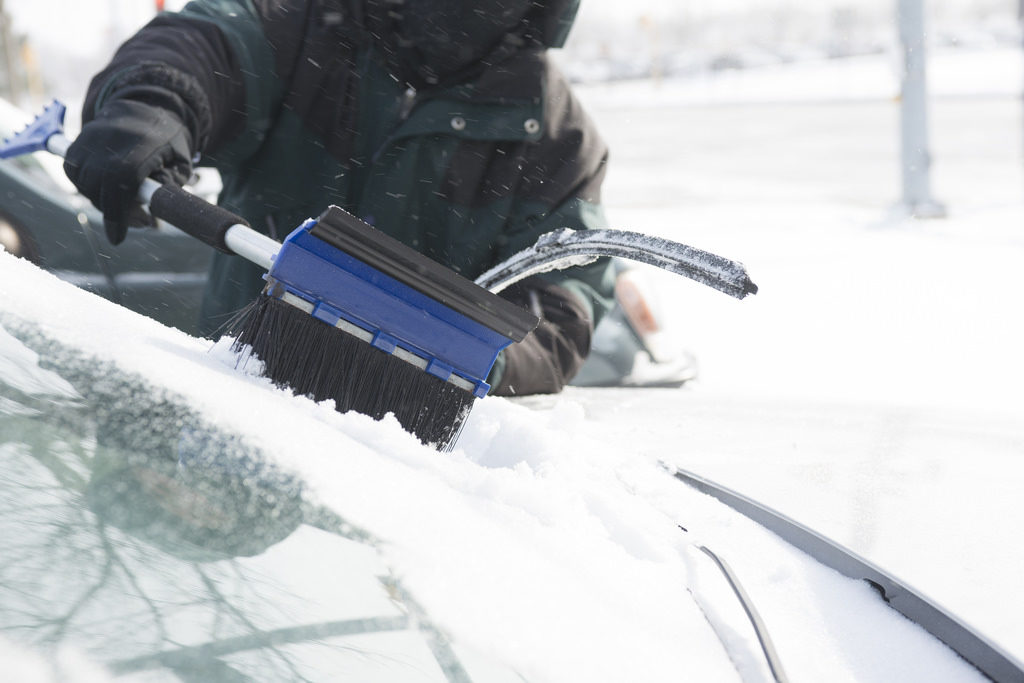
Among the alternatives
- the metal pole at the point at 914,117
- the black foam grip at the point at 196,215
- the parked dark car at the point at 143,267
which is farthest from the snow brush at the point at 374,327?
the metal pole at the point at 914,117

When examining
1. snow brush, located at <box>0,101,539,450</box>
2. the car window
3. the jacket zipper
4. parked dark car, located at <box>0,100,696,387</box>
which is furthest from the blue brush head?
parked dark car, located at <box>0,100,696,387</box>

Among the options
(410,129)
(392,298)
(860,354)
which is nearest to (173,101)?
(410,129)

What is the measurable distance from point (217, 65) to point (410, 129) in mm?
490

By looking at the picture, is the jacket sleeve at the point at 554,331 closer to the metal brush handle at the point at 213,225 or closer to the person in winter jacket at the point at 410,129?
the person in winter jacket at the point at 410,129

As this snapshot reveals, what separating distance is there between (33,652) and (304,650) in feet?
0.64

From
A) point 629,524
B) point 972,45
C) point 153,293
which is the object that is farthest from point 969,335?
point 972,45

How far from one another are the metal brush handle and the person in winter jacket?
639mm

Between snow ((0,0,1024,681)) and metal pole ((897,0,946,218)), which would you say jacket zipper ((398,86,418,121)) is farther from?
metal pole ((897,0,946,218))

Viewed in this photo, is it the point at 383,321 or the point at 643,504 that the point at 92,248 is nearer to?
the point at 383,321

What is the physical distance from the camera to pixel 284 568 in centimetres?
80

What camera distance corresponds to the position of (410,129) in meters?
2.42

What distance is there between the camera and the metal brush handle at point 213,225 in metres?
1.46

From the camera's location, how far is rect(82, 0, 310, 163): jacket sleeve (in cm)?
219

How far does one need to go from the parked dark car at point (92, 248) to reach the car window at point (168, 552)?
1874 mm
